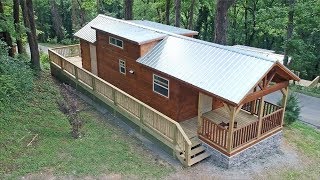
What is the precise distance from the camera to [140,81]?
15.6m

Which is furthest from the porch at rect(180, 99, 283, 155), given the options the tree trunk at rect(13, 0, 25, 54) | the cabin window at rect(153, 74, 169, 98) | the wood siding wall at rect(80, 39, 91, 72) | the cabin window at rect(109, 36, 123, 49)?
the tree trunk at rect(13, 0, 25, 54)

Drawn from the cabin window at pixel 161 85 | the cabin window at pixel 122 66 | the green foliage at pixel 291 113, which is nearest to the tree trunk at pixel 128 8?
the cabin window at pixel 122 66

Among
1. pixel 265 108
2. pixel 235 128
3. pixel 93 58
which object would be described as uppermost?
pixel 93 58

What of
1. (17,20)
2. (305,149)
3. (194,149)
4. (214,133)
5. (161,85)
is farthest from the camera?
(17,20)

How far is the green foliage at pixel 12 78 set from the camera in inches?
613

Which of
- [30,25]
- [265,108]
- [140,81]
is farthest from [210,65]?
Result: [30,25]

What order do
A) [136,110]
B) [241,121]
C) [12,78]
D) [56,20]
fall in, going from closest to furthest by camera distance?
[241,121] < [136,110] < [12,78] < [56,20]

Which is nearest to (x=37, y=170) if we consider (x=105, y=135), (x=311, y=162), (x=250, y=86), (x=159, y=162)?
(x=105, y=135)

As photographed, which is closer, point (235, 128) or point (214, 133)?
point (235, 128)

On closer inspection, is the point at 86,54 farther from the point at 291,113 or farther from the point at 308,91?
the point at 308,91

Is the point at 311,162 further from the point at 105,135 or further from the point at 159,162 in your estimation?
the point at 105,135

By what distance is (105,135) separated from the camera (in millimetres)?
14359

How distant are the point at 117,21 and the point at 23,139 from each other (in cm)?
840

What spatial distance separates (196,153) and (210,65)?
3.55 metres
